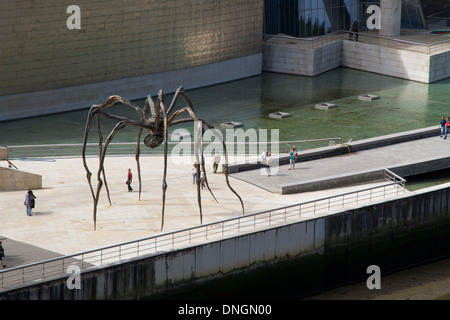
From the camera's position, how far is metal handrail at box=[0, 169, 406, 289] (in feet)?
107

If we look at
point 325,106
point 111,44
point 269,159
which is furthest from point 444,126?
point 111,44

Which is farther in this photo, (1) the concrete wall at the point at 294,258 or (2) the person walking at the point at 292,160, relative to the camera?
(2) the person walking at the point at 292,160

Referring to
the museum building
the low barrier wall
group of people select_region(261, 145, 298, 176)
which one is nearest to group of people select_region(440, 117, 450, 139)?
the low barrier wall

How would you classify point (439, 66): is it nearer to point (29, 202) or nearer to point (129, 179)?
point (129, 179)

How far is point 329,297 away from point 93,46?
26.8m

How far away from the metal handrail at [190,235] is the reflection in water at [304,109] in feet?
33.9

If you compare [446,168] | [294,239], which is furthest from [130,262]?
[446,168]

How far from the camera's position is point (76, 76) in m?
58.6

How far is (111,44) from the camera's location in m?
59.5

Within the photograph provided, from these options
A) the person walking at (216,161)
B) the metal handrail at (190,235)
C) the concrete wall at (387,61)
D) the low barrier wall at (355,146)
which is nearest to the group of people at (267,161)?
the low barrier wall at (355,146)

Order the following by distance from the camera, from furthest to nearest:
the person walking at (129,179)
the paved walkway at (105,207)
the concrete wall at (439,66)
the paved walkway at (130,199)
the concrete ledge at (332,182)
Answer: the concrete wall at (439,66) < the concrete ledge at (332,182) < the person walking at (129,179) < the paved walkway at (130,199) < the paved walkway at (105,207)

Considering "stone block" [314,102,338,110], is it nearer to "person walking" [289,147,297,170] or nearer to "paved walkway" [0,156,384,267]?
"person walking" [289,147,297,170]

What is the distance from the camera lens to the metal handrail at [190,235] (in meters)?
32.5

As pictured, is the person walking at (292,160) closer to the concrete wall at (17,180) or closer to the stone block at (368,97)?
the concrete wall at (17,180)
